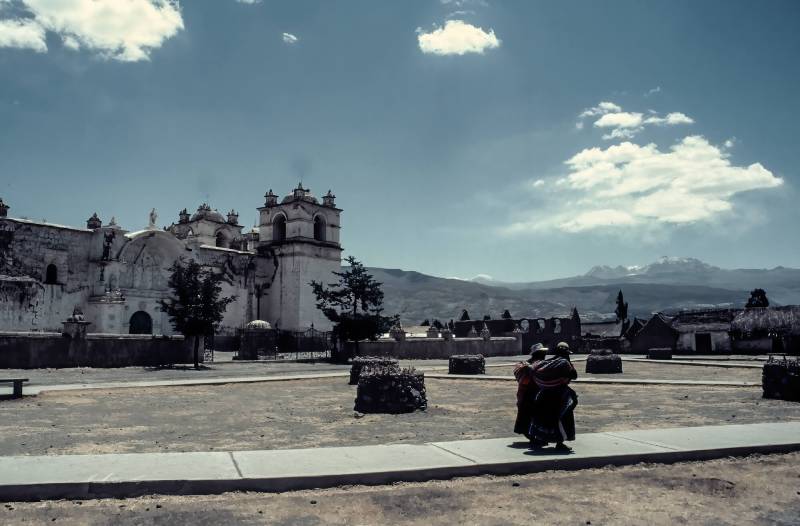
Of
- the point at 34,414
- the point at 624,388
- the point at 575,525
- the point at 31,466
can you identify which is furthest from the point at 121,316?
the point at 575,525

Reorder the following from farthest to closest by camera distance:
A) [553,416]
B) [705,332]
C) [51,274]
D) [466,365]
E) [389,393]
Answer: [705,332], [51,274], [466,365], [389,393], [553,416]

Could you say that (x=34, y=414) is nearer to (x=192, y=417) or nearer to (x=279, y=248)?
(x=192, y=417)

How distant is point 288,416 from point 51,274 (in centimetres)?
3381

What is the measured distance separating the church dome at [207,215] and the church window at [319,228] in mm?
9796

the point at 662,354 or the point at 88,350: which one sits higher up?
the point at 88,350

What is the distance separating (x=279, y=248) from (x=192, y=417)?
40.1m

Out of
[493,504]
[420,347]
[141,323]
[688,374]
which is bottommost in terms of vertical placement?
[688,374]

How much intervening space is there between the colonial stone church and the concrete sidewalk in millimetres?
32329

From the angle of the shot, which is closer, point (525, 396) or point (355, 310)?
point (525, 396)

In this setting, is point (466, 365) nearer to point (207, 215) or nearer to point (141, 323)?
point (141, 323)

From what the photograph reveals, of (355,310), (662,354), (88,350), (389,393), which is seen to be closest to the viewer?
(389,393)

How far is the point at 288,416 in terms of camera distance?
10.5 m

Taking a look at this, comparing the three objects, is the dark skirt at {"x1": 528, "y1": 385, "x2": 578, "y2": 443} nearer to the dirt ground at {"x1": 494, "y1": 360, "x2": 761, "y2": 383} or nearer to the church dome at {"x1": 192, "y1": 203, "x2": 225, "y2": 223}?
the dirt ground at {"x1": 494, "y1": 360, "x2": 761, "y2": 383}

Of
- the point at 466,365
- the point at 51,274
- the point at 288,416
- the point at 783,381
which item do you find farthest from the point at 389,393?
the point at 51,274
